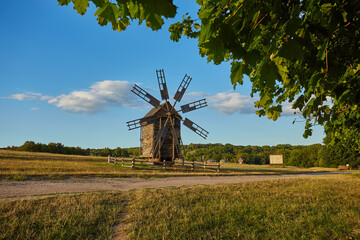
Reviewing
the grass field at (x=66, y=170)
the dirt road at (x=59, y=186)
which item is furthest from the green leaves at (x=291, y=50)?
the grass field at (x=66, y=170)

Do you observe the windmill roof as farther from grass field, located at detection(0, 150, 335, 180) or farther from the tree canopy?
the tree canopy

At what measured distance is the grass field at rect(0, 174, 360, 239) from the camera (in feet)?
15.5

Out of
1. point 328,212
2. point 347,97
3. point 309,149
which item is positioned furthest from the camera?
point 309,149

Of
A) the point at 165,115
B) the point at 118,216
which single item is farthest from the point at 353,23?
the point at 165,115

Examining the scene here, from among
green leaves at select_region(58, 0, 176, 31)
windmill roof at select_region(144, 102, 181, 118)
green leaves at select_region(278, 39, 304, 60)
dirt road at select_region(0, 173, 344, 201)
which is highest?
windmill roof at select_region(144, 102, 181, 118)

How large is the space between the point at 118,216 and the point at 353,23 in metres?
6.14

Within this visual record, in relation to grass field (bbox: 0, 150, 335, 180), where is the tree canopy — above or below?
above

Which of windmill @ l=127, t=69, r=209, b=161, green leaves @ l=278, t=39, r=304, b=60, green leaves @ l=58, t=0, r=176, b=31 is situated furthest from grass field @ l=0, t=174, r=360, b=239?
windmill @ l=127, t=69, r=209, b=161

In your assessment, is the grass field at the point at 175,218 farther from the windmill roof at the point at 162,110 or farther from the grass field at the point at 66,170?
the windmill roof at the point at 162,110

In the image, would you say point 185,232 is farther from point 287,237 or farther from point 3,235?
point 3,235

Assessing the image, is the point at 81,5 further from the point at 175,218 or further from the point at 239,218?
the point at 239,218

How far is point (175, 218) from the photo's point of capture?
5547mm

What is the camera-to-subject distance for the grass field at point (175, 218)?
4714 millimetres

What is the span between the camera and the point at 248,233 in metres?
4.74
